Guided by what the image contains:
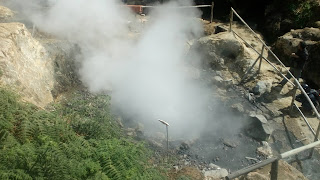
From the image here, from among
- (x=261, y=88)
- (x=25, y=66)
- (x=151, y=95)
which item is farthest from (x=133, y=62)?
(x=261, y=88)

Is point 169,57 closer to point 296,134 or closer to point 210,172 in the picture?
point 296,134

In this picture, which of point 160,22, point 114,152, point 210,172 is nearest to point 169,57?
point 160,22

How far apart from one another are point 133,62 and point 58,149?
18.2 ft

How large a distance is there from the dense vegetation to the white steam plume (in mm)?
2525

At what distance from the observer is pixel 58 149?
4.09 m

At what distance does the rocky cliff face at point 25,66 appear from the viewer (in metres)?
6.06

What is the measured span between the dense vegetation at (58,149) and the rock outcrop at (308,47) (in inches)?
304

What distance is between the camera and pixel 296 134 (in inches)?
295

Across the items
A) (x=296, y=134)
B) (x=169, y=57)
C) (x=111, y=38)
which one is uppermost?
(x=111, y=38)

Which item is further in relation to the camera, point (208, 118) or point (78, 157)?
point (208, 118)

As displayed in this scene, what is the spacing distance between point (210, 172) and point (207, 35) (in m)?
7.10

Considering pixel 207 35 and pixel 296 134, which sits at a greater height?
pixel 207 35

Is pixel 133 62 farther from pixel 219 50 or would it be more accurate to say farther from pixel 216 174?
pixel 216 174

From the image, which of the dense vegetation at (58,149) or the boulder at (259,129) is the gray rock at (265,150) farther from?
the dense vegetation at (58,149)
